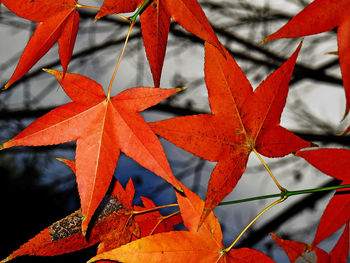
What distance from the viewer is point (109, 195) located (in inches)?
17.5

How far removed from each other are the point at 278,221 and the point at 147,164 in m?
1.50

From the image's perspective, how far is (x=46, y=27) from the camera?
38 centimetres

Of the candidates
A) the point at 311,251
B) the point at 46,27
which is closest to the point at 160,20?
the point at 46,27

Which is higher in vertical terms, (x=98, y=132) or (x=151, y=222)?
(x=98, y=132)

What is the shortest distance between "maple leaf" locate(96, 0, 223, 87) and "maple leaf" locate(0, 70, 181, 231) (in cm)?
5

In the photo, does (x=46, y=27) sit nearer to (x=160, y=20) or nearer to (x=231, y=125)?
(x=160, y=20)

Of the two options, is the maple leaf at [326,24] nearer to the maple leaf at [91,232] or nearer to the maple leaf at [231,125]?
the maple leaf at [231,125]

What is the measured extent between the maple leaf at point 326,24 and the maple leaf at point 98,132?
5.9 inches

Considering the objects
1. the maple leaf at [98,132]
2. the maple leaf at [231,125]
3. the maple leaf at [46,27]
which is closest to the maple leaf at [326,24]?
the maple leaf at [231,125]

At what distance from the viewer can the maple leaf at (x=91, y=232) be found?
391 millimetres

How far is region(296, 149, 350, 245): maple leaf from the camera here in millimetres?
396

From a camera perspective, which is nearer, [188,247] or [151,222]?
[188,247]

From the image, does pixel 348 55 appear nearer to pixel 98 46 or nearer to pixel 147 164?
pixel 147 164

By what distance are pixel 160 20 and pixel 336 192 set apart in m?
0.35
